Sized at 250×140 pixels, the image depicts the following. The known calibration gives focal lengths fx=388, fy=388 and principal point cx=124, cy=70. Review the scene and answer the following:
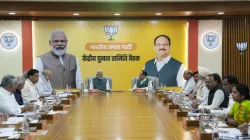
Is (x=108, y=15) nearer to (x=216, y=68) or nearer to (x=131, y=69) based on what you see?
(x=131, y=69)

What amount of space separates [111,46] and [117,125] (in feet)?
22.1

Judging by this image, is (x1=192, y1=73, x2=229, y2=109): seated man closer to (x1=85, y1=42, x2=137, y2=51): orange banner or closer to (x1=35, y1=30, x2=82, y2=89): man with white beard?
(x1=85, y1=42, x2=137, y2=51): orange banner

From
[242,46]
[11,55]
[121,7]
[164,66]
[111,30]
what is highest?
[121,7]

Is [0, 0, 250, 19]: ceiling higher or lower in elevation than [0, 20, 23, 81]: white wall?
higher

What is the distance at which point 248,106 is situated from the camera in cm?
386

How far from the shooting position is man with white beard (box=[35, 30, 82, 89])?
32.9ft

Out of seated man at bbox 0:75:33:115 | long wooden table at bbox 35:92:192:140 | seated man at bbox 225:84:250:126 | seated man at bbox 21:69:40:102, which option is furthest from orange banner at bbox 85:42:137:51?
seated man at bbox 225:84:250:126

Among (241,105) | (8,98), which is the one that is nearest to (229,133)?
(241,105)

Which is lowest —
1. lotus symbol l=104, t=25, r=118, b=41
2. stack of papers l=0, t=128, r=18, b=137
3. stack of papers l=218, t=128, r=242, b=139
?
stack of papers l=218, t=128, r=242, b=139

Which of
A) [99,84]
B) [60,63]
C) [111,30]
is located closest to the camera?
[99,84]

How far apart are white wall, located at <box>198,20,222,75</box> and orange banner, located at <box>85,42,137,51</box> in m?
1.75

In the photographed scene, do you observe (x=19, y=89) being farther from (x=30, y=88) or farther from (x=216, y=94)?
(x=216, y=94)

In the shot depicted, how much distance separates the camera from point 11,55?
1012 cm

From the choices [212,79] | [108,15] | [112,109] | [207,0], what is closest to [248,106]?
[212,79]
